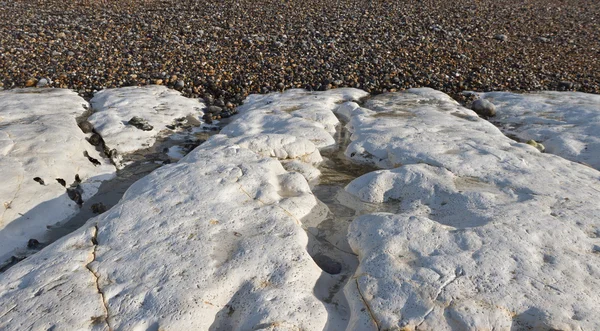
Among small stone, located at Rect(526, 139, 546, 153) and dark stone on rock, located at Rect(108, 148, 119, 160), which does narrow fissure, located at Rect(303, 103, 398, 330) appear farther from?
dark stone on rock, located at Rect(108, 148, 119, 160)

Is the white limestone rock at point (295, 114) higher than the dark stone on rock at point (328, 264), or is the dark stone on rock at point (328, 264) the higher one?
the dark stone on rock at point (328, 264)

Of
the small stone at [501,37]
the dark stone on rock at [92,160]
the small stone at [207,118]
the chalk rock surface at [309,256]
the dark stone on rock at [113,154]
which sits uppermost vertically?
the chalk rock surface at [309,256]

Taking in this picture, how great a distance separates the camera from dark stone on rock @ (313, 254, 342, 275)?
3.99 meters

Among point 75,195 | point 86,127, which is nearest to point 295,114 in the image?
point 86,127

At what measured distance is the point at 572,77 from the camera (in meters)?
9.37

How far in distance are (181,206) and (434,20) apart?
31.6 feet

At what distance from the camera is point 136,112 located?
23.9ft

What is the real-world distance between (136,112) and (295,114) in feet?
7.87

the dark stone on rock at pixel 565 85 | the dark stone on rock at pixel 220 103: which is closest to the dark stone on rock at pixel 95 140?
the dark stone on rock at pixel 220 103

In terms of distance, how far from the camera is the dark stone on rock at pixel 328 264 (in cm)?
399

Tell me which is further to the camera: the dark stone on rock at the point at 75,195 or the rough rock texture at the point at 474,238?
the dark stone on rock at the point at 75,195

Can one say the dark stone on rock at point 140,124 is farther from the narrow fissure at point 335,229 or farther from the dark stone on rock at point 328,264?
the dark stone on rock at point 328,264

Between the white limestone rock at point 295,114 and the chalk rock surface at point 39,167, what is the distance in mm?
1813

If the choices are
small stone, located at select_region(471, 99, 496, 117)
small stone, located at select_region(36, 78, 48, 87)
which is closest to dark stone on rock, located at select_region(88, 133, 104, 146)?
small stone, located at select_region(36, 78, 48, 87)
